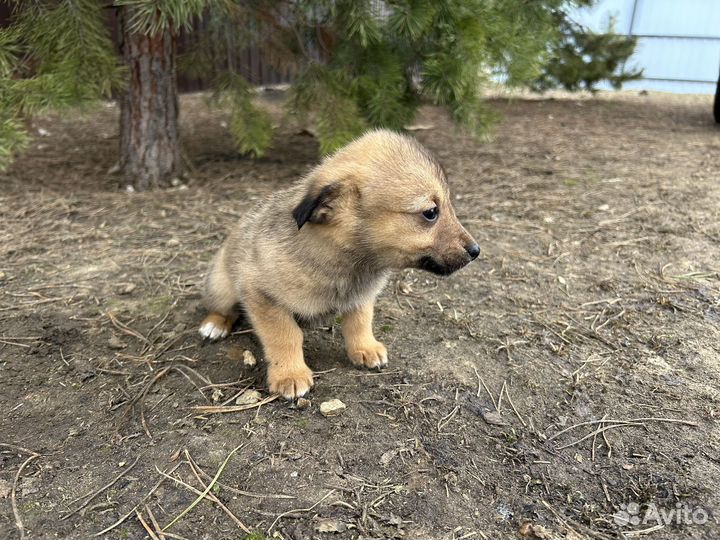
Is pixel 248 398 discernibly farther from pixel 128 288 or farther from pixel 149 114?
pixel 149 114

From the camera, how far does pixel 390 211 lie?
2.59 meters

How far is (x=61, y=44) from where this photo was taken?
12.2 feet

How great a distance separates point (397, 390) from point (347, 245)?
794 millimetres

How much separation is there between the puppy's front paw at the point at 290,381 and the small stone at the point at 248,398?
8 centimetres

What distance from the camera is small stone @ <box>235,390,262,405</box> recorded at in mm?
2738

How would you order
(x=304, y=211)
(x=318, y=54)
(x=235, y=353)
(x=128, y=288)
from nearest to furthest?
(x=304, y=211), (x=235, y=353), (x=128, y=288), (x=318, y=54)

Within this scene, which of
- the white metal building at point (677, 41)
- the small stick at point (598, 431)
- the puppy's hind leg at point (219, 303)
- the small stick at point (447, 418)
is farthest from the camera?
the white metal building at point (677, 41)

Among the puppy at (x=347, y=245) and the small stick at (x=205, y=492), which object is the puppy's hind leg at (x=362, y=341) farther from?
the small stick at (x=205, y=492)

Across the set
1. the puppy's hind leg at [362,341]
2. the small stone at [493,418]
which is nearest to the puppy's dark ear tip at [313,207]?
the puppy's hind leg at [362,341]

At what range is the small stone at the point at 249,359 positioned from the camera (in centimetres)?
311

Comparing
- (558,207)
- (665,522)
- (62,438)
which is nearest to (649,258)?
(558,207)

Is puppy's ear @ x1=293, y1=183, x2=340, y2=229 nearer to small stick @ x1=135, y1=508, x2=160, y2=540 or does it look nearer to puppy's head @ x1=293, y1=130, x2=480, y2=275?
puppy's head @ x1=293, y1=130, x2=480, y2=275

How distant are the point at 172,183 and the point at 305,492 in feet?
15.0

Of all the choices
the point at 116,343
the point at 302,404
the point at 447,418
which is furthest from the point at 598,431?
the point at 116,343
